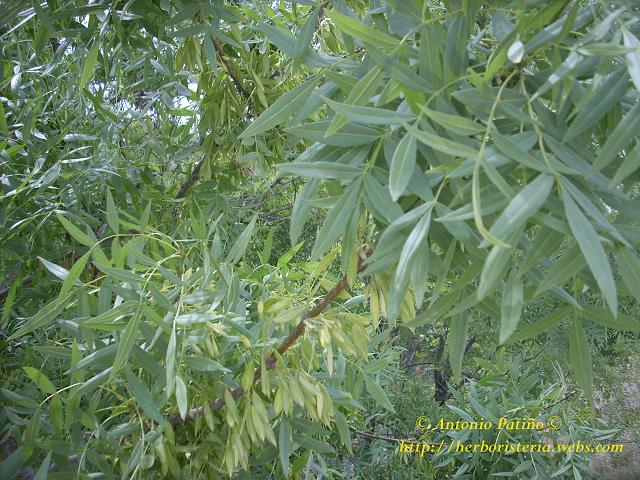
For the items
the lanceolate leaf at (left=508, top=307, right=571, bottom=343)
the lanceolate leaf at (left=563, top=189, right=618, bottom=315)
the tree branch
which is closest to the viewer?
the lanceolate leaf at (left=563, top=189, right=618, bottom=315)

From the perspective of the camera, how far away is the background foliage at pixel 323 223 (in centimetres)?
31

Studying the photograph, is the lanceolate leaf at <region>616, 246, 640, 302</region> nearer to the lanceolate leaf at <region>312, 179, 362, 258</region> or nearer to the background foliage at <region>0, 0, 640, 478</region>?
the background foliage at <region>0, 0, 640, 478</region>

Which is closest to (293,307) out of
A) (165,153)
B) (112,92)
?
(165,153)

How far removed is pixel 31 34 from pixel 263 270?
604mm

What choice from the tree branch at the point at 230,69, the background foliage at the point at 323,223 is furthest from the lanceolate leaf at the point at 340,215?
the tree branch at the point at 230,69

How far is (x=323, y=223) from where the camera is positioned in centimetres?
47

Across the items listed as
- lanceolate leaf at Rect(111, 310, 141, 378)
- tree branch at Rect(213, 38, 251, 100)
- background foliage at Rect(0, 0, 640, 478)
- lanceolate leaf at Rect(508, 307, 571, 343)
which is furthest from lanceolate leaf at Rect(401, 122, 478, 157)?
tree branch at Rect(213, 38, 251, 100)

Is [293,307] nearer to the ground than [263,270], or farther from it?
farther from it

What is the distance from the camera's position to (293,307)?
52cm

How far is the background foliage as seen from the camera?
314 millimetres

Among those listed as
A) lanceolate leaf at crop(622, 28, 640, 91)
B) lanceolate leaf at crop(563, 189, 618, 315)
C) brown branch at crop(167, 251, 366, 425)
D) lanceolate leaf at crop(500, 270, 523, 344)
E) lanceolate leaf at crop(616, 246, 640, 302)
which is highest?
lanceolate leaf at crop(622, 28, 640, 91)

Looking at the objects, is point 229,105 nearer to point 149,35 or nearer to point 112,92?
point 149,35

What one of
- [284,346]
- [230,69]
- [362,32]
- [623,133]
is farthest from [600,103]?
[230,69]

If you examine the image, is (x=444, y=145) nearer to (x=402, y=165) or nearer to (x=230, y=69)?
(x=402, y=165)
